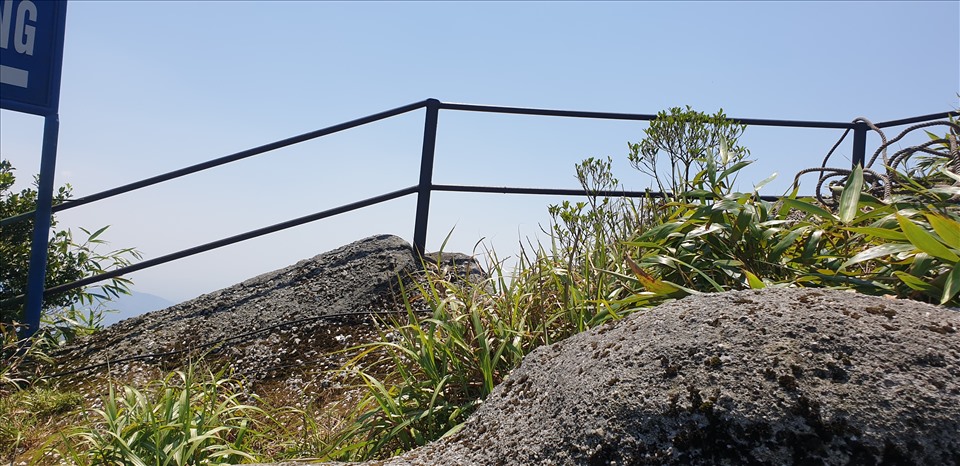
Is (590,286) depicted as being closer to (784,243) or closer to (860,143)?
(784,243)

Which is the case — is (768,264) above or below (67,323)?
above

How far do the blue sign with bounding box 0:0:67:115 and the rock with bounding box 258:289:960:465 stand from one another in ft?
14.1

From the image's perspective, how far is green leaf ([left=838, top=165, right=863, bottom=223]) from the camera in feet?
8.23

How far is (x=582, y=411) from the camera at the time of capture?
176 cm

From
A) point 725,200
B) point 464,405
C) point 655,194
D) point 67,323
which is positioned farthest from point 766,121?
point 67,323

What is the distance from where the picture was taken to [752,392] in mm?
1619

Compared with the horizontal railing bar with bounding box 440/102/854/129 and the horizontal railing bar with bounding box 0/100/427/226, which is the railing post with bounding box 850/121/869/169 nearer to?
the horizontal railing bar with bounding box 440/102/854/129

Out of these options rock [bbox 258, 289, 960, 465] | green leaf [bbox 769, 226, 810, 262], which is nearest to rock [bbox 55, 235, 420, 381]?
green leaf [bbox 769, 226, 810, 262]

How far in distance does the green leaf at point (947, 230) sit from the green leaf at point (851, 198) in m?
0.40

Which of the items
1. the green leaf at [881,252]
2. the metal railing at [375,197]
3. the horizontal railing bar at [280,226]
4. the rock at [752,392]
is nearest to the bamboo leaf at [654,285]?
the rock at [752,392]

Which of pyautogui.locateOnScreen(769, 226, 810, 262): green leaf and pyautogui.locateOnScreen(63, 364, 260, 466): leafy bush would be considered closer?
pyautogui.locateOnScreen(769, 226, 810, 262): green leaf

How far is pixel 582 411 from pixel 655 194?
3865mm

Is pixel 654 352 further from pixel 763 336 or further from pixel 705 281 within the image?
pixel 705 281

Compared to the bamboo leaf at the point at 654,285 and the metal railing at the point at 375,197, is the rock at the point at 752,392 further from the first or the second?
the metal railing at the point at 375,197
